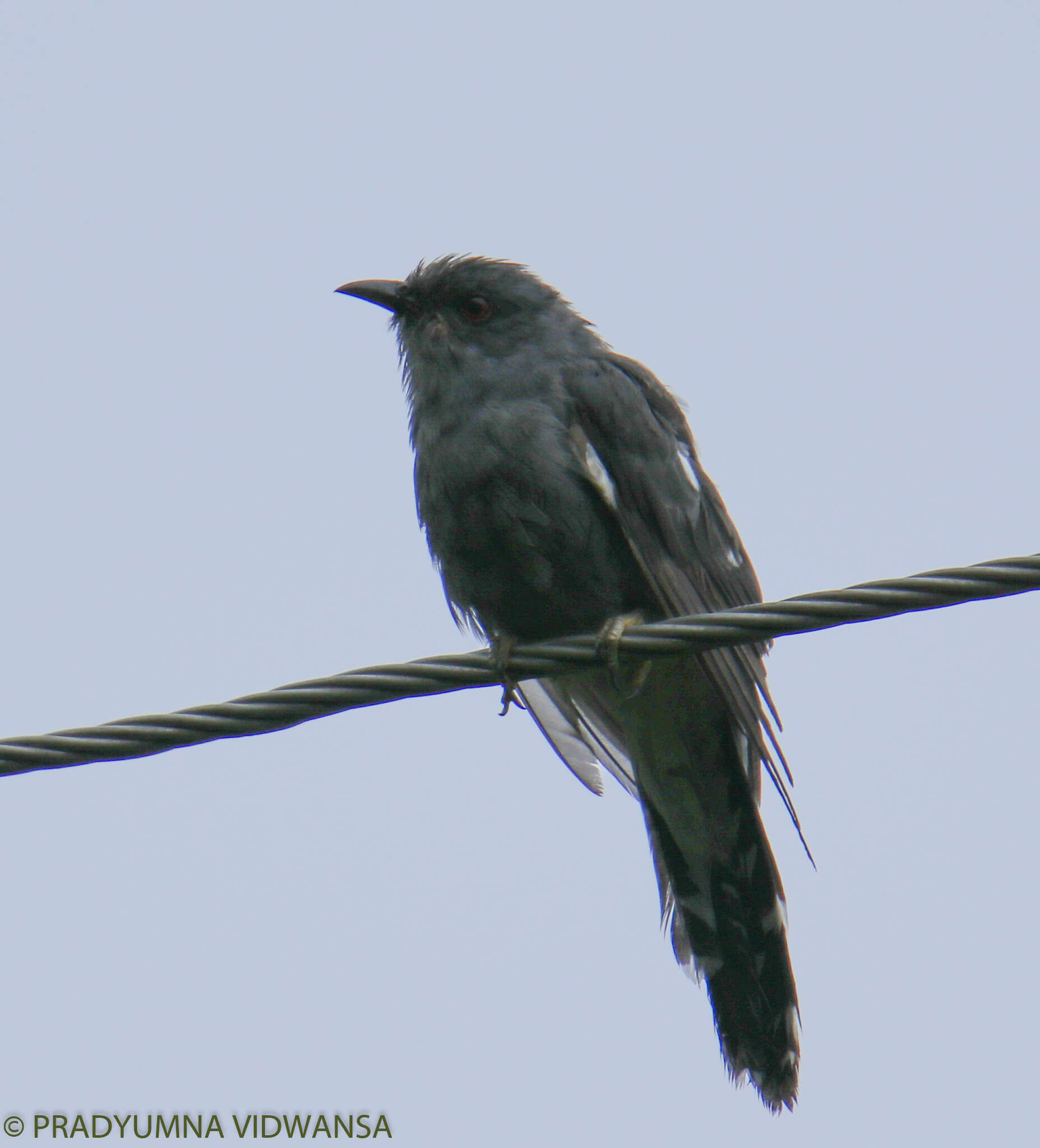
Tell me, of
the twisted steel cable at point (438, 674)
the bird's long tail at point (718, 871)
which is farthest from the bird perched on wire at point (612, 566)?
the twisted steel cable at point (438, 674)

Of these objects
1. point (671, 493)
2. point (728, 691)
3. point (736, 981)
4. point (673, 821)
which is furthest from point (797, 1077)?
point (671, 493)

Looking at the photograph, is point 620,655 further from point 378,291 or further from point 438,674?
point 378,291

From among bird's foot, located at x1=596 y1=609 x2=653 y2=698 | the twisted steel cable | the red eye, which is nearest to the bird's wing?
bird's foot, located at x1=596 y1=609 x2=653 y2=698

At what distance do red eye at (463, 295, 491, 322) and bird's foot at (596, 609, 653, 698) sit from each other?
1.44 meters

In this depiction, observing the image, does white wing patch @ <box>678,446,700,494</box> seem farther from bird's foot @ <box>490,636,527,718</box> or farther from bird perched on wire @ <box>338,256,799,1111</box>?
bird's foot @ <box>490,636,527,718</box>

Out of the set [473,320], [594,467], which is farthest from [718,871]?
[473,320]

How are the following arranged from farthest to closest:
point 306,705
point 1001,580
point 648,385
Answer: point 648,385
point 306,705
point 1001,580

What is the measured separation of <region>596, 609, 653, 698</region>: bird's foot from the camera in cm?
383

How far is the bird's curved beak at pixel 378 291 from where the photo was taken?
5.69 meters

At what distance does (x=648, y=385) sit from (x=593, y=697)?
1326 millimetres

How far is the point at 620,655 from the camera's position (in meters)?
3.88

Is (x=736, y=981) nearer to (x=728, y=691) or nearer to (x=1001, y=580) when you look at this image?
(x=728, y=691)

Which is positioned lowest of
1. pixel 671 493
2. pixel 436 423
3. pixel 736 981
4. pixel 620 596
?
pixel 736 981

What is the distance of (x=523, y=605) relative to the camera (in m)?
4.92
